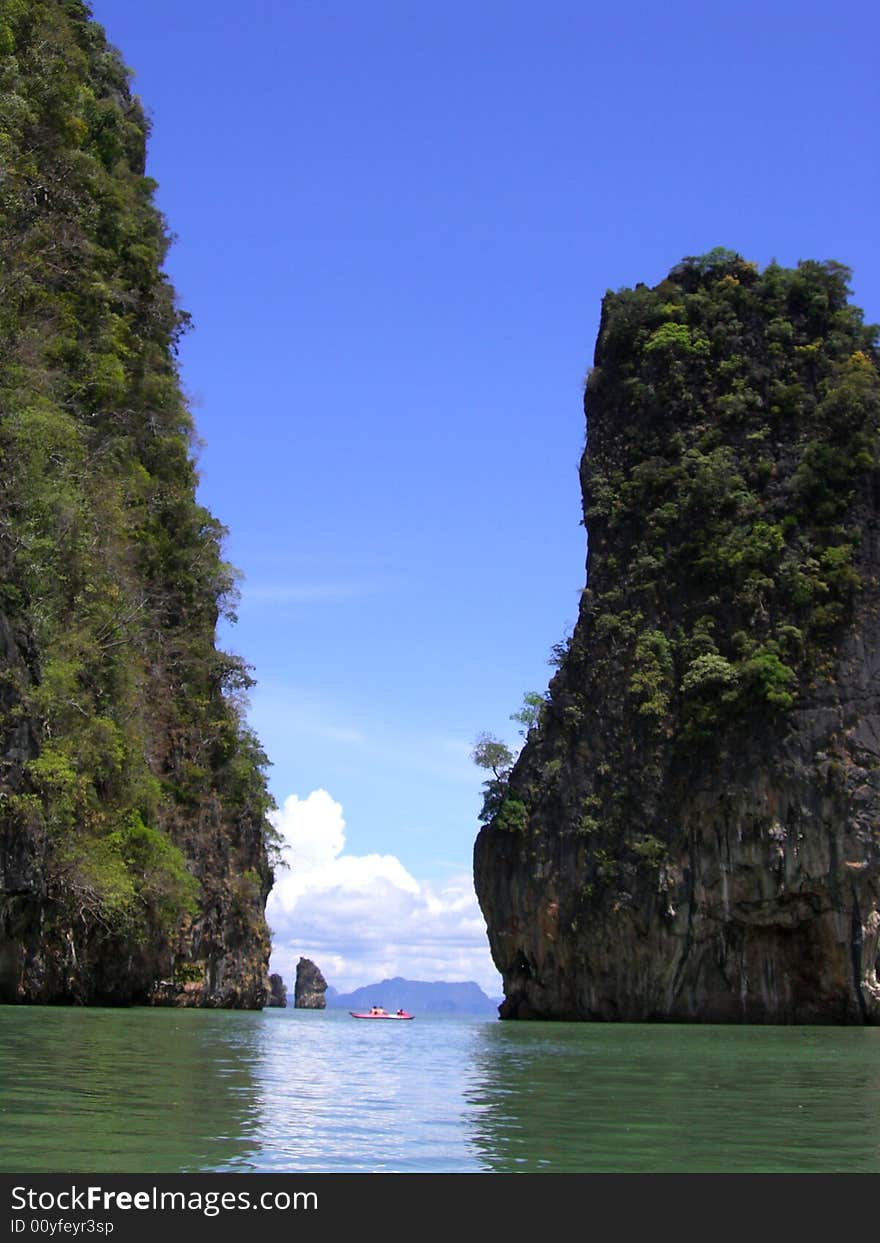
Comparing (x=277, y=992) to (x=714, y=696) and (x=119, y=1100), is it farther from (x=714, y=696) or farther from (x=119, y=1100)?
(x=119, y=1100)

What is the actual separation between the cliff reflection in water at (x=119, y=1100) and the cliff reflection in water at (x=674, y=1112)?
5.74ft

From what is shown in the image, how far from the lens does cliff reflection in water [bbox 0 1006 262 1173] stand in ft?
22.3

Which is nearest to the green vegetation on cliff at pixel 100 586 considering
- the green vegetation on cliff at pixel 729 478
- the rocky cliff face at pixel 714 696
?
the rocky cliff face at pixel 714 696

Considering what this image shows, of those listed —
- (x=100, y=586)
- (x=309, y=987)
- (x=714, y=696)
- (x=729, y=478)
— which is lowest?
(x=309, y=987)

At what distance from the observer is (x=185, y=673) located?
132ft

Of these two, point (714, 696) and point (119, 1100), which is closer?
point (119, 1100)

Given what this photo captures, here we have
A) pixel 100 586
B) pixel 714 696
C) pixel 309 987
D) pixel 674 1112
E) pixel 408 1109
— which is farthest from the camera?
pixel 309 987

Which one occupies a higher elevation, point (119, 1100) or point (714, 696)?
point (714, 696)

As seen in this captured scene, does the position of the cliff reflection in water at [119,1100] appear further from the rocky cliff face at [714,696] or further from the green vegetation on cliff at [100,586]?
the rocky cliff face at [714,696]

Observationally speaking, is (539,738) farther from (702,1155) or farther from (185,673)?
(702,1155)

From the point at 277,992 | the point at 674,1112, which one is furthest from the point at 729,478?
the point at 277,992

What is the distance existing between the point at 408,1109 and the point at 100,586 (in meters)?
20.5

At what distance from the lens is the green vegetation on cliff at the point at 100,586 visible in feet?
80.2

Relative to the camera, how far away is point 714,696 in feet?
152
